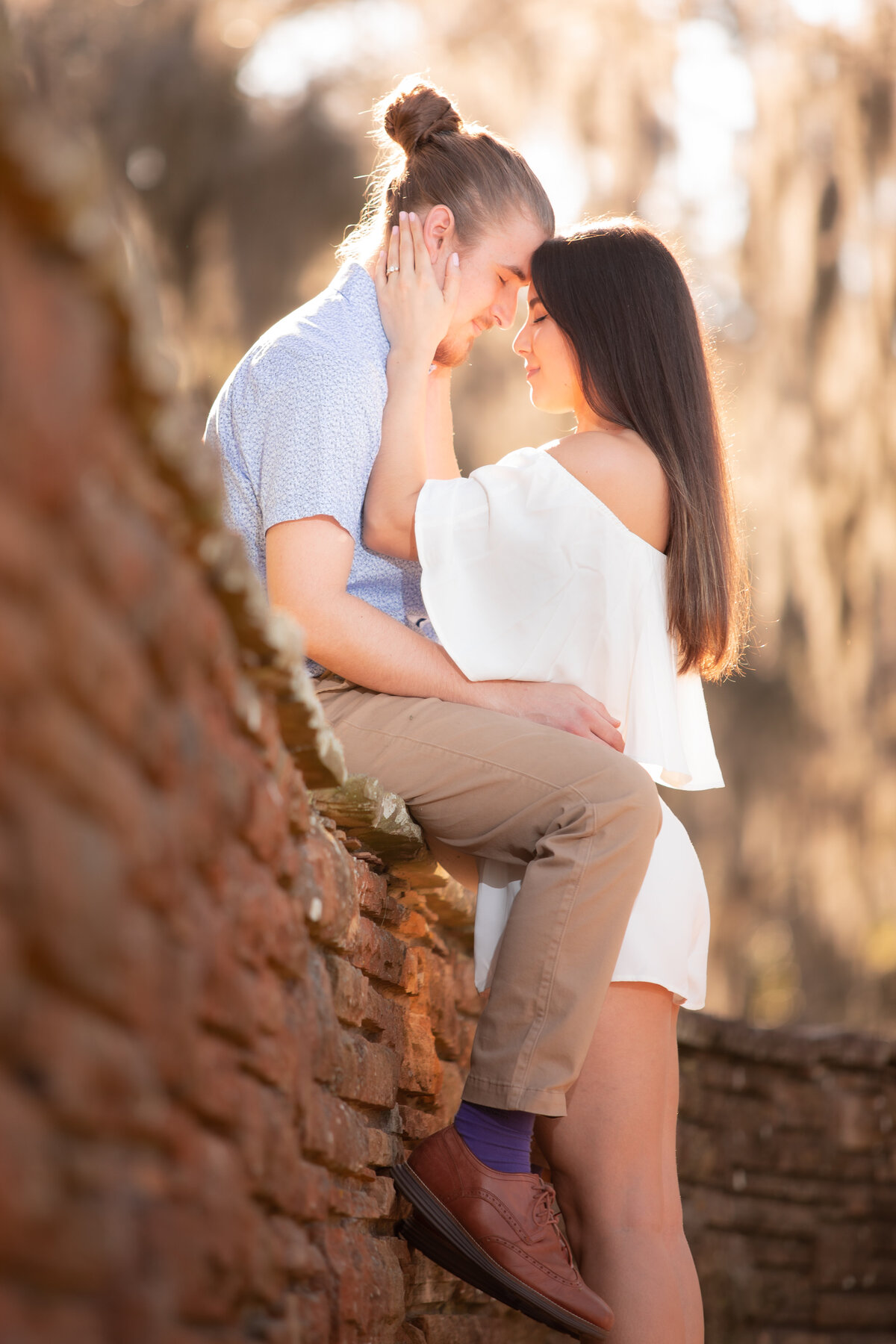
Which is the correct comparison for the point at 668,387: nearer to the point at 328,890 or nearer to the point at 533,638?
the point at 533,638

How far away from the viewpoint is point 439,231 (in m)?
2.47

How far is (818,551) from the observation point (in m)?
6.16

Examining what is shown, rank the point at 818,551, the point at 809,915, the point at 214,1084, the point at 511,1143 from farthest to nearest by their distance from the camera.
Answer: the point at 809,915 < the point at 818,551 < the point at 511,1143 < the point at 214,1084

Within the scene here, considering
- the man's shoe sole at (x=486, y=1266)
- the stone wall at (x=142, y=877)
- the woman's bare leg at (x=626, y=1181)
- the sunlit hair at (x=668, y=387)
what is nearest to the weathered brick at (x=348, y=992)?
the stone wall at (x=142, y=877)

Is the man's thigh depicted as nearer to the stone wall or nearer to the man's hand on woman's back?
the man's hand on woman's back

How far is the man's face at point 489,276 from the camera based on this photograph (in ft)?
8.13

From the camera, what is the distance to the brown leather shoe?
1774mm

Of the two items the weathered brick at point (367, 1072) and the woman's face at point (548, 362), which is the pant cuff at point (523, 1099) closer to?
the weathered brick at point (367, 1072)

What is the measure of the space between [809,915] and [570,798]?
18.4ft

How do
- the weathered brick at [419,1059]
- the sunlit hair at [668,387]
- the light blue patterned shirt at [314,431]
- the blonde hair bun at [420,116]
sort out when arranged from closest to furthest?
the light blue patterned shirt at [314,431], the weathered brick at [419,1059], the sunlit hair at [668,387], the blonde hair bun at [420,116]

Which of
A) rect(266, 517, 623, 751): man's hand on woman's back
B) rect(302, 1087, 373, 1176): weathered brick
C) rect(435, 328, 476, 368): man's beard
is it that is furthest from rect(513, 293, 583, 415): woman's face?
rect(302, 1087, 373, 1176): weathered brick

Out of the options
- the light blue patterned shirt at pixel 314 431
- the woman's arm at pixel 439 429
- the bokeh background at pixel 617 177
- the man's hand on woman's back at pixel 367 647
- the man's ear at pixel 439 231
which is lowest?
the man's hand on woman's back at pixel 367 647

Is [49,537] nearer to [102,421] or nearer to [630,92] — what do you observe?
[102,421]

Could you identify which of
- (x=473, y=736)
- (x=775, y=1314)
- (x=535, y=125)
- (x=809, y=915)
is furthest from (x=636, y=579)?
(x=809, y=915)
